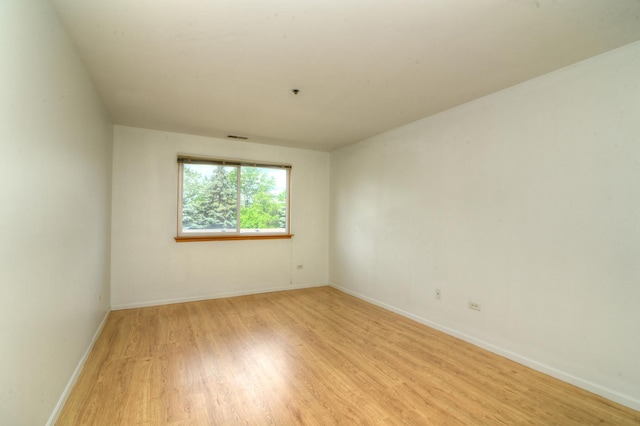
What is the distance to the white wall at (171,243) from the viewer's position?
12.6 ft

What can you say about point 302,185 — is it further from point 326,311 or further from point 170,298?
point 170,298

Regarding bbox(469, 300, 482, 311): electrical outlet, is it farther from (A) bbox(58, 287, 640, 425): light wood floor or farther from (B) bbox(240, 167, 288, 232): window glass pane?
(B) bbox(240, 167, 288, 232): window glass pane

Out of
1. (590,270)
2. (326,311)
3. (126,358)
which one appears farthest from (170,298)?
(590,270)

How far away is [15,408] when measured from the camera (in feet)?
4.12

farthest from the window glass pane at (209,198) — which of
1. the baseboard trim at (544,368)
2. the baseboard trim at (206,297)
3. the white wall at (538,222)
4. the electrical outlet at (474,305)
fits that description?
the electrical outlet at (474,305)

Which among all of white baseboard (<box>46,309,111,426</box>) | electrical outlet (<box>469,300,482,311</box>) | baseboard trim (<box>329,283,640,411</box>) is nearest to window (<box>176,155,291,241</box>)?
white baseboard (<box>46,309,111,426</box>)

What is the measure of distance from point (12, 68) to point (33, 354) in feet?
4.40

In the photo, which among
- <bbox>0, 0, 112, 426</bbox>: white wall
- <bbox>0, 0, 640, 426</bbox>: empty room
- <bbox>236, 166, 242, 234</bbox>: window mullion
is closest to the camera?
<bbox>0, 0, 112, 426</bbox>: white wall

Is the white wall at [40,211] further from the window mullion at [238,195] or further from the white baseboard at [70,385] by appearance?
the window mullion at [238,195]

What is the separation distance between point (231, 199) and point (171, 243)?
106 centimetres

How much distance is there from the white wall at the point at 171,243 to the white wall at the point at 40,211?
1.49m

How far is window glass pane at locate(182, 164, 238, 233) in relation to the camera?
14.0 feet

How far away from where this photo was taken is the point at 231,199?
454 cm

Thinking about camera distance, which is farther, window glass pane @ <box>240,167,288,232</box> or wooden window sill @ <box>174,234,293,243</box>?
window glass pane @ <box>240,167,288,232</box>
